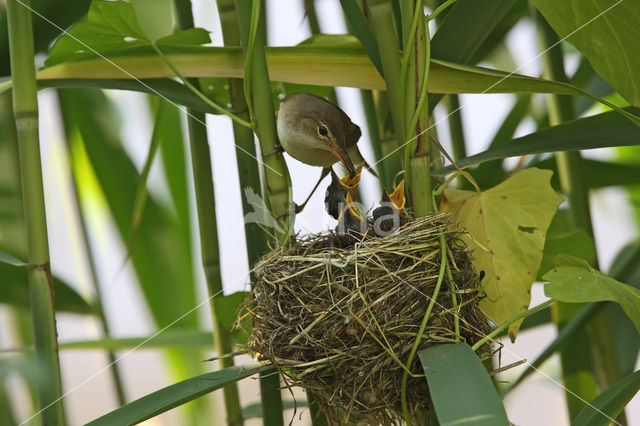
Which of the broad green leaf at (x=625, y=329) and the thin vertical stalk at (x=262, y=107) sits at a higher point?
the thin vertical stalk at (x=262, y=107)

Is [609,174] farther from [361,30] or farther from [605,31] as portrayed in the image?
[361,30]

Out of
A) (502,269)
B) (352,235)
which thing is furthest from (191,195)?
(502,269)

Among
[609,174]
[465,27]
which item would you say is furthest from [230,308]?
[609,174]

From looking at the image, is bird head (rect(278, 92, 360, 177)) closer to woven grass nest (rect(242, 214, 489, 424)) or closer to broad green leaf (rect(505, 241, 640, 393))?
woven grass nest (rect(242, 214, 489, 424))

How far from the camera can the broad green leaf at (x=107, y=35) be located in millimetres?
914

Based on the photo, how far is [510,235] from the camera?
881 millimetres

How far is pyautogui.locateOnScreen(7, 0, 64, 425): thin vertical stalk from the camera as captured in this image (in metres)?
0.81

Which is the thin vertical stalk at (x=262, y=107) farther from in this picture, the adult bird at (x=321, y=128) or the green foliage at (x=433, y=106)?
the adult bird at (x=321, y=128)

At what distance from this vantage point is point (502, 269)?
88 cm

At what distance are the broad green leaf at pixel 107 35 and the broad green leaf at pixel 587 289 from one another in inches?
23.5

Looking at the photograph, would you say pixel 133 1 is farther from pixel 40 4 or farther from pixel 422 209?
pixel 422 209

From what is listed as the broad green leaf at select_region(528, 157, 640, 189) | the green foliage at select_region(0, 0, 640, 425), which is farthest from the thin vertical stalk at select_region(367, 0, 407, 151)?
the broad green leaf at select_region(528, 157, 640, 189)

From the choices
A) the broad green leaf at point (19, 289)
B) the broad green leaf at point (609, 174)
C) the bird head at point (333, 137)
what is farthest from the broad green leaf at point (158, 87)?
the broad green leaf at point (609, 174)

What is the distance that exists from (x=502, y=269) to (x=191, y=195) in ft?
3.46
